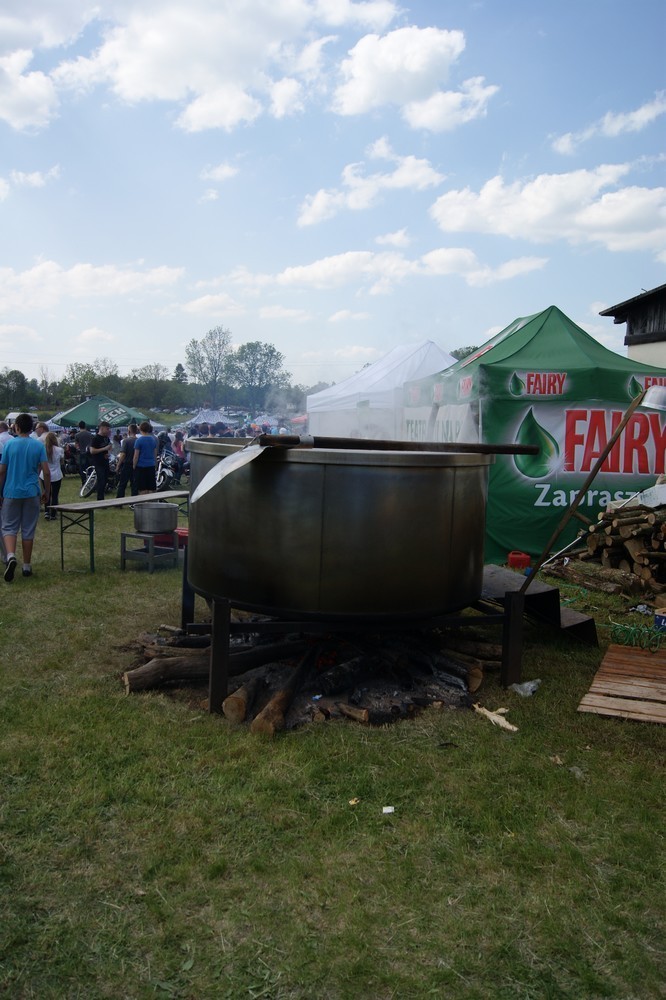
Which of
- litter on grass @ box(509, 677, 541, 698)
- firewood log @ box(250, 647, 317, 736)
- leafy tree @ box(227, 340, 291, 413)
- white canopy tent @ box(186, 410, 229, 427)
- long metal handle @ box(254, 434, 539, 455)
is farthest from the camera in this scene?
leafy tree @ box(227, 340, 291, 413)

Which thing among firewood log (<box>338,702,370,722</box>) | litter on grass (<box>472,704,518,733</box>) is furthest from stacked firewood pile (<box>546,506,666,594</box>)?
firewood log (<box>338,702,370,722</box>)

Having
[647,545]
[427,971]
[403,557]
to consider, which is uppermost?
[403,557]

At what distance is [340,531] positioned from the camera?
4.12 metres

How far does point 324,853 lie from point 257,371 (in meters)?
36.9

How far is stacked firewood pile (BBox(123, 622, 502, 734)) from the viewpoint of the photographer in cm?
441

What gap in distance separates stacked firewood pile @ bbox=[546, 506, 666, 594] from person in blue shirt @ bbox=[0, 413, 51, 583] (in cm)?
641

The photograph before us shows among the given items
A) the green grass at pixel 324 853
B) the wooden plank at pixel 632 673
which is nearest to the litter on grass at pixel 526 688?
the green grass at pixel 324 853

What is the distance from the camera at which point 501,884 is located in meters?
2.90

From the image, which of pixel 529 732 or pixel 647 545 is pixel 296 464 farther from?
pixel 647 545

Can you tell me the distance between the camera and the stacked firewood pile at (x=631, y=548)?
816cm

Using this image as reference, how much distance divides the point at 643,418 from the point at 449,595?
269 inches

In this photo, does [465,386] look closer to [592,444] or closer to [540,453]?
[540,453]

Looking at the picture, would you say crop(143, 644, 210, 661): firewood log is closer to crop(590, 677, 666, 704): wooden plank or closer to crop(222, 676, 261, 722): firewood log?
crop(222, 676, 261, 722): firewood log

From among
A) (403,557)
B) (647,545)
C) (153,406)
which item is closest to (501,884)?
(403,557)
